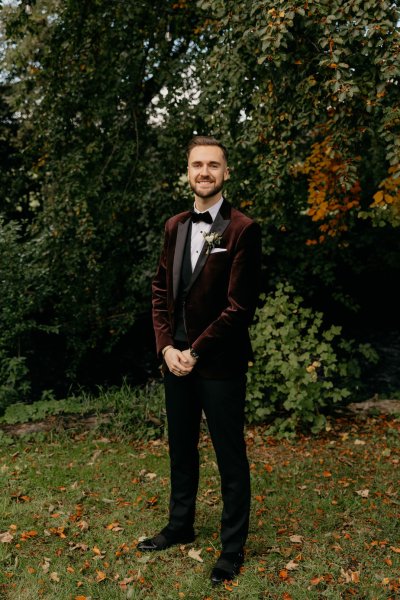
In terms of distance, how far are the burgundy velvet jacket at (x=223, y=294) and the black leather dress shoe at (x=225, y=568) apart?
104 cm

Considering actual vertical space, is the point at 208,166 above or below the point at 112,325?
above

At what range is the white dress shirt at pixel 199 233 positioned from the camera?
3.37m

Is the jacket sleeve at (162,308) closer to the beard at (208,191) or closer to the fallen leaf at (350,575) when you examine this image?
the beard at (208,191)

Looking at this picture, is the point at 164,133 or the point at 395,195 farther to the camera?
the point at 164,133

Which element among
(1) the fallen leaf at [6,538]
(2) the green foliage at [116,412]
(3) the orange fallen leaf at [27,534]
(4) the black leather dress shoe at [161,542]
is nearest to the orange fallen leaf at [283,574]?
(4) the black leather dress shoe at [161,542]

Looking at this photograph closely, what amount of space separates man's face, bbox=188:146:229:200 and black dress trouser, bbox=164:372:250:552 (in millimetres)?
A: 1025

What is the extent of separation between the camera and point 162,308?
11.9 ft

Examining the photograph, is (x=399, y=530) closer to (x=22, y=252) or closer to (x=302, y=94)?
(x=302, y=94)

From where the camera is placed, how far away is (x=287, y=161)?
18.5 ft

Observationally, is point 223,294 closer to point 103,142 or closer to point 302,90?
point 302,90

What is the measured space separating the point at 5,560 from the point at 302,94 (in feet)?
13.1

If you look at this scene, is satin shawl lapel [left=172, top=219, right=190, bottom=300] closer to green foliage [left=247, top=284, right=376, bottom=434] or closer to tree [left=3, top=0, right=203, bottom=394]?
green foliage [left=247, top=284, right=376, bottom=434]

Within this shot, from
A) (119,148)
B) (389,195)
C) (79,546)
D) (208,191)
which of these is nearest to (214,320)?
(208,191)

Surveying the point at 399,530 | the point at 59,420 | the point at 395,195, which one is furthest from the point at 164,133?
the point at 399,530
